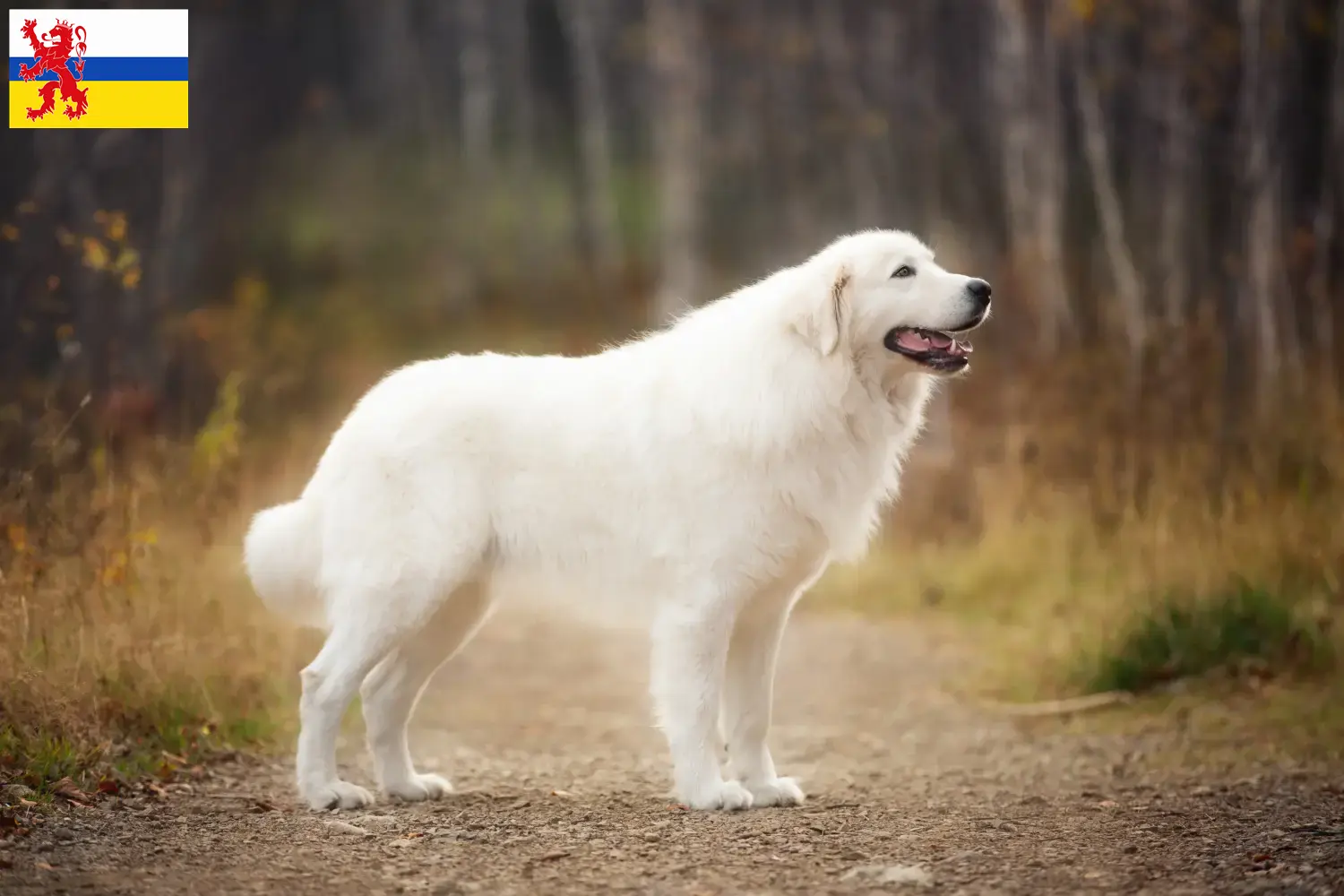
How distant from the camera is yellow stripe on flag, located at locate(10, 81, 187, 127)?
598cm

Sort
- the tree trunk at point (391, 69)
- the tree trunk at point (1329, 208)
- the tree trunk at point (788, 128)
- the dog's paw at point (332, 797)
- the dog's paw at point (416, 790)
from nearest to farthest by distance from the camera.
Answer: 1. the dog's paw at point (332, 797)
2. the dog's paw at point (416, 790)
3. the tree trunk at point (1329, 208)
4. the tree trunk at point (788, 128)
5. the tree trunk at point (391, 69)

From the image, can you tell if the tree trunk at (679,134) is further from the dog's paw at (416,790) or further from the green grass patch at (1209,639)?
the dog's paw at (416,790)

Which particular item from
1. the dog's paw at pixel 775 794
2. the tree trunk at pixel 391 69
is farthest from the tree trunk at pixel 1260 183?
the tree trunk at pixel 391 69

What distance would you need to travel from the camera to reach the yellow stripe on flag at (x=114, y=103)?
5977 millimetres

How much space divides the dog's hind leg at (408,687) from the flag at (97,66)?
2.77 m

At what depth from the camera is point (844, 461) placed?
4531 millimetres

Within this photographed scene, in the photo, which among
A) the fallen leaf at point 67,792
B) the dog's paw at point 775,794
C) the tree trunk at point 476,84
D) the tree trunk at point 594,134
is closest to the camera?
the fallen leaf at point 67,792

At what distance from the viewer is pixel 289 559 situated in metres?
4.70

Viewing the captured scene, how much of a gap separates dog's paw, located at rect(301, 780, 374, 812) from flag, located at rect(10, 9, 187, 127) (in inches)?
125

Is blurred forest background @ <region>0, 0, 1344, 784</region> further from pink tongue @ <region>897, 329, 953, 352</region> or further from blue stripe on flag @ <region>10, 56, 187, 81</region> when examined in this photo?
pink tongue @ <region>897, 329, 953, 352</region>

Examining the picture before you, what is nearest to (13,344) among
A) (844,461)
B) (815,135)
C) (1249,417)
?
(844,461)

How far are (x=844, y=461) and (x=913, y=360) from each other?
40cm

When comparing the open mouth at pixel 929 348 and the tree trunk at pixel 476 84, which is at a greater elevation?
the tree trunk at pixel 476 84

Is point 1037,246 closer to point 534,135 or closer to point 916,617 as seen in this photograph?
point 916,617
